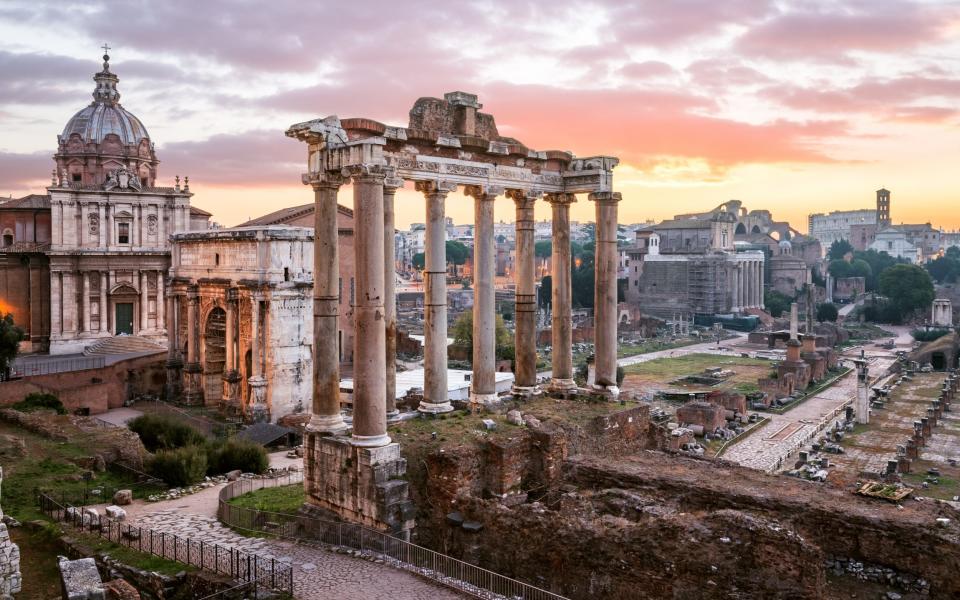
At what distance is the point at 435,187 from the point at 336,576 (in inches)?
308

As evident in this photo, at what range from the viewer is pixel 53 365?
120ft

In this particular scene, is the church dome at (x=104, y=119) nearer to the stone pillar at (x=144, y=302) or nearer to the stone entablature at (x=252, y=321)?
the stone pillar at (x=144, y=302)

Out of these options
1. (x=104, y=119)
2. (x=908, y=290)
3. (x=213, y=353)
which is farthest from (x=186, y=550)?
(x=908, y=290)

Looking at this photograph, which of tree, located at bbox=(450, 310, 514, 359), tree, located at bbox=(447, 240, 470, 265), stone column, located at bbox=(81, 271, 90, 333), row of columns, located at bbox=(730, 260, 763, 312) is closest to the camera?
stone column, located at bbox=(81, 271, 90, 333)

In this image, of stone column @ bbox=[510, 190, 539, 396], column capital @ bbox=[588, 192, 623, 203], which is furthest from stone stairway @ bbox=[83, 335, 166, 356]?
column capital @ bbox=[588, 192, 623, 203]

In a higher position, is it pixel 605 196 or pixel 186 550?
pixel 605 196

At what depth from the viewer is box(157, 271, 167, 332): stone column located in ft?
147

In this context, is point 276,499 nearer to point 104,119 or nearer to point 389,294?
point 389,294

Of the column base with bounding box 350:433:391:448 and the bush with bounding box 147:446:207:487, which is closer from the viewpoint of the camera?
the column base with bounding box 350:433:391:448

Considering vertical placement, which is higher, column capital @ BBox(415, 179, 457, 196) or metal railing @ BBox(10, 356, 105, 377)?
column capital @ BBox(415, 179, 457, 196)

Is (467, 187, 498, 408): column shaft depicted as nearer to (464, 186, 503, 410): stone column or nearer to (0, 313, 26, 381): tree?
(464, 186, 503, 410): stone column

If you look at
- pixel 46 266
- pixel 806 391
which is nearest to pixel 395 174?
pixel 46 266

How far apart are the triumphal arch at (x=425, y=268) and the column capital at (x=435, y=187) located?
0.02 meters

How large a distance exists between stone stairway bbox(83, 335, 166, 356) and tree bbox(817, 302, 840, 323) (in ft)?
235
